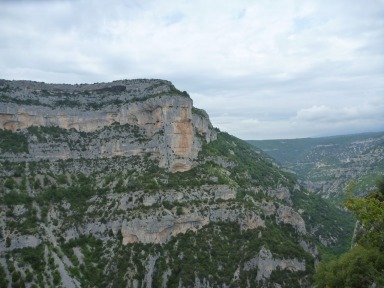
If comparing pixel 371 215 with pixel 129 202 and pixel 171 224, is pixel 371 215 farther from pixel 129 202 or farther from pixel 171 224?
pixel 129 202

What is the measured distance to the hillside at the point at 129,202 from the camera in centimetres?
8206

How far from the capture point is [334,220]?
154m

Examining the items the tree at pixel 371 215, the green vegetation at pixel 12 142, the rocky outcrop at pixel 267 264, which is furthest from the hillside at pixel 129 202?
the tree at pixel 371 215

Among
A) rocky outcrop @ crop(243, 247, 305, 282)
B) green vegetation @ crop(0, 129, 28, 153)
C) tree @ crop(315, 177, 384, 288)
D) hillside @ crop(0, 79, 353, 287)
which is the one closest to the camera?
tree @ crop(315, 177, 384, 288)

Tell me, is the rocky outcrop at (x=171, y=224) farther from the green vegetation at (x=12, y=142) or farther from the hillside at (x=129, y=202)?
the green vegetation at (x=12, y=142)

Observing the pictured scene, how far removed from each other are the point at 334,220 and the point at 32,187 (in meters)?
109

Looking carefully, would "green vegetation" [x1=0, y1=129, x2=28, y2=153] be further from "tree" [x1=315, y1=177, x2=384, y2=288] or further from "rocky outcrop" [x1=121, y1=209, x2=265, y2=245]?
"tree" [x1=315, y1=177, x2=384, y2=288]

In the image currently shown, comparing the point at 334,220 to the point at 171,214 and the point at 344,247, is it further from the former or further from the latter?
the point at 171,214

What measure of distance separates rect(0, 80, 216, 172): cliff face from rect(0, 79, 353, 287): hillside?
299mm

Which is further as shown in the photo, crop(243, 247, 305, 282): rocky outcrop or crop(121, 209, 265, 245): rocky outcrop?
crop(121, 209, 265, 245): rocky outcrop

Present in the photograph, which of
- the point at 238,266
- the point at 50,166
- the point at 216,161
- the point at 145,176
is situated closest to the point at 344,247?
the point at 216,161

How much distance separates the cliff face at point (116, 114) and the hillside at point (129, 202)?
11.8 inches

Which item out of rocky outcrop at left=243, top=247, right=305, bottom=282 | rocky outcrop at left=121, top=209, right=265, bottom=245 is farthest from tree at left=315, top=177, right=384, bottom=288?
rocky outcrop at left=121, top=209, right=265, bottom=245

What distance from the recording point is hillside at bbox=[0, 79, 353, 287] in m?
82.1
